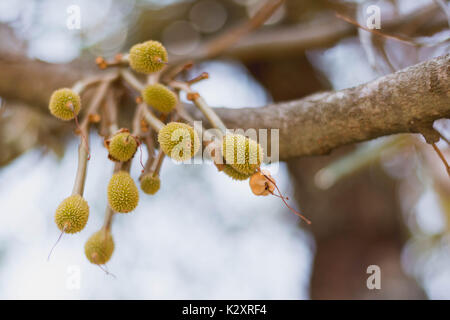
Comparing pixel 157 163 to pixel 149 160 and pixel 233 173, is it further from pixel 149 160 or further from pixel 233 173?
pixel 233 173

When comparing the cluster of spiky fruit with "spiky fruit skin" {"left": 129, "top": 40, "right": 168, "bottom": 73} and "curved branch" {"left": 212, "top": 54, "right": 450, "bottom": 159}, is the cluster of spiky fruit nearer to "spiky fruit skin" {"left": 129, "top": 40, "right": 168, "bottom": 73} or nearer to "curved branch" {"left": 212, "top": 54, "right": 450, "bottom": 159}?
"spiky fruit skin" {"left": 129, "top": 40, "right": 168, "bottom": 73}

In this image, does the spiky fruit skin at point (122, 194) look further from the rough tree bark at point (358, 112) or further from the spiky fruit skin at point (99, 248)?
the rough tree bark at point (358, 112)

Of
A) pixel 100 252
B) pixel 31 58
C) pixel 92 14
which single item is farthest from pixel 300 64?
pixel 100 252

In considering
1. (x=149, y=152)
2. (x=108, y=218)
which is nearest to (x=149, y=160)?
(x=149, y=152)

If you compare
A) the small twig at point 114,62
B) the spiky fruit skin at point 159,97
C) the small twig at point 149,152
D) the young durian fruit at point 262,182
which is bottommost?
the young durian fruit at point 262,182

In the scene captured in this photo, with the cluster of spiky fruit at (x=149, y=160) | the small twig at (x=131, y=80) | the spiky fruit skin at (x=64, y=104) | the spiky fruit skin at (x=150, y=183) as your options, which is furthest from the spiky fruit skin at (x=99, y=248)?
the small twig at (x=131, y=80)

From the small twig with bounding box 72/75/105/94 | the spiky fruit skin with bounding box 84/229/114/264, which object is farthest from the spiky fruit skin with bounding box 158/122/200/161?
the small twig with bounding box 72/75/105/94

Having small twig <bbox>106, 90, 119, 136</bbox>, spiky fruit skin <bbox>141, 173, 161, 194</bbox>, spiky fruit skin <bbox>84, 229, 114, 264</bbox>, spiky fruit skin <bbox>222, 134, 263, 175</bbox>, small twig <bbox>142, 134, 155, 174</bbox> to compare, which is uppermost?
small twig <bbox>106, 90, 119, 136</bbox>
